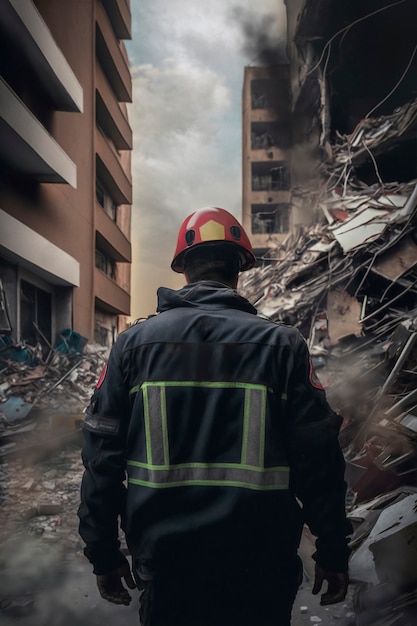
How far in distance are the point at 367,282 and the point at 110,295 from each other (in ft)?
44.2

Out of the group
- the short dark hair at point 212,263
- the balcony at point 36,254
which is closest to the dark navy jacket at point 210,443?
the short dark hair at point 212,263

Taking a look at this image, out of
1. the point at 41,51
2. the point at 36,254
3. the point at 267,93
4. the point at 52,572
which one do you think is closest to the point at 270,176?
the point at 267,93

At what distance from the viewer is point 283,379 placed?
1.30 metres

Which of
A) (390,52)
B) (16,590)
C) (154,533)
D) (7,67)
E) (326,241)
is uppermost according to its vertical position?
(390,52)

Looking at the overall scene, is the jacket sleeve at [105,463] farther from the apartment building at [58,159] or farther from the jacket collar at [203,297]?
the apartment building at [58,159]

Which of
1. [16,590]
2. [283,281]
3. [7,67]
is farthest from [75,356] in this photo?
[16,590]

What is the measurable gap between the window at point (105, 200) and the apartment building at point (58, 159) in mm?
108

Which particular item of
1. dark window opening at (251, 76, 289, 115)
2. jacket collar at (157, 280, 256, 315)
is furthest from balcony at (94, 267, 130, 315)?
dark window opening at (251, 76, 289, 115)

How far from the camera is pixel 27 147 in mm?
9375

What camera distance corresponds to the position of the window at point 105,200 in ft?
62.4

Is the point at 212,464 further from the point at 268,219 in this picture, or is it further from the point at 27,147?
the point at 268,219

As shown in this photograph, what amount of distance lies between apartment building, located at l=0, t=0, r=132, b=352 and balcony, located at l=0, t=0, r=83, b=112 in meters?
0.02

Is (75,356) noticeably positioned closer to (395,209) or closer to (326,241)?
(326,241)

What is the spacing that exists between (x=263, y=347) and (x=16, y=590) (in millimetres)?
2581
